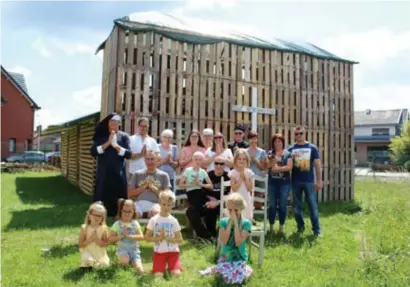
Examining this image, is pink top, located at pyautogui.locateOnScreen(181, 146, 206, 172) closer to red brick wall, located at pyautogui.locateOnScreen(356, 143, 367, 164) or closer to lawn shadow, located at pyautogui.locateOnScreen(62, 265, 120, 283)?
lawn shadow, located at pyautogui.locateOnScreen(62, 265, 120, 283)

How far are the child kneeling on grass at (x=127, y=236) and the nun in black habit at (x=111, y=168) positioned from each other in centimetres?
101

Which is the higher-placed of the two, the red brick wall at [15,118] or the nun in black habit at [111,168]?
the red brick wall at [15,118]

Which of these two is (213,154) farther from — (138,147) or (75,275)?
(75,275)

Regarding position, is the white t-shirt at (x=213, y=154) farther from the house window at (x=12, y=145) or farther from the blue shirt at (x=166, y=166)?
the house window at (x=12, y=145)

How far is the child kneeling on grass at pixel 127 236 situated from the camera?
184 inches

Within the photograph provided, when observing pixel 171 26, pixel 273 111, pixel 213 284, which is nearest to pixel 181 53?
pixel 171 26

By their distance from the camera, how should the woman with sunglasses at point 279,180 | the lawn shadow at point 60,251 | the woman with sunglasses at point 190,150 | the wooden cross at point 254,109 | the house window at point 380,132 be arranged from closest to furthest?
1. the lawn shadow at point 60,251
2. the woman with sunglasses at point 190,150
3. the woman with sunglasses at point 279,180
4. the wooden cross at point 254,109
5. the house window at point 380,132

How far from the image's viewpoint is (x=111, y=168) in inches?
230

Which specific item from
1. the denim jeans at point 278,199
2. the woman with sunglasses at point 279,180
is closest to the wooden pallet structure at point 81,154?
the woman with sunglasses at point 279,180

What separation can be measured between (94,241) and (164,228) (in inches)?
32.7

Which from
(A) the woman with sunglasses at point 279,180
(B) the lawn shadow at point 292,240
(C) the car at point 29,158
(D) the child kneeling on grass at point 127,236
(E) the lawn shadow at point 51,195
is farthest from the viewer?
(C) the car at point 29,158

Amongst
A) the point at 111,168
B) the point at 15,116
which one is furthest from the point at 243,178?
the point at 15,116

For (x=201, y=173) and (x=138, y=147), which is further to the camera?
(x=138, y=147)

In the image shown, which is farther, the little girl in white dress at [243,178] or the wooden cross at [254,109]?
the wooden cross at [254,109]
